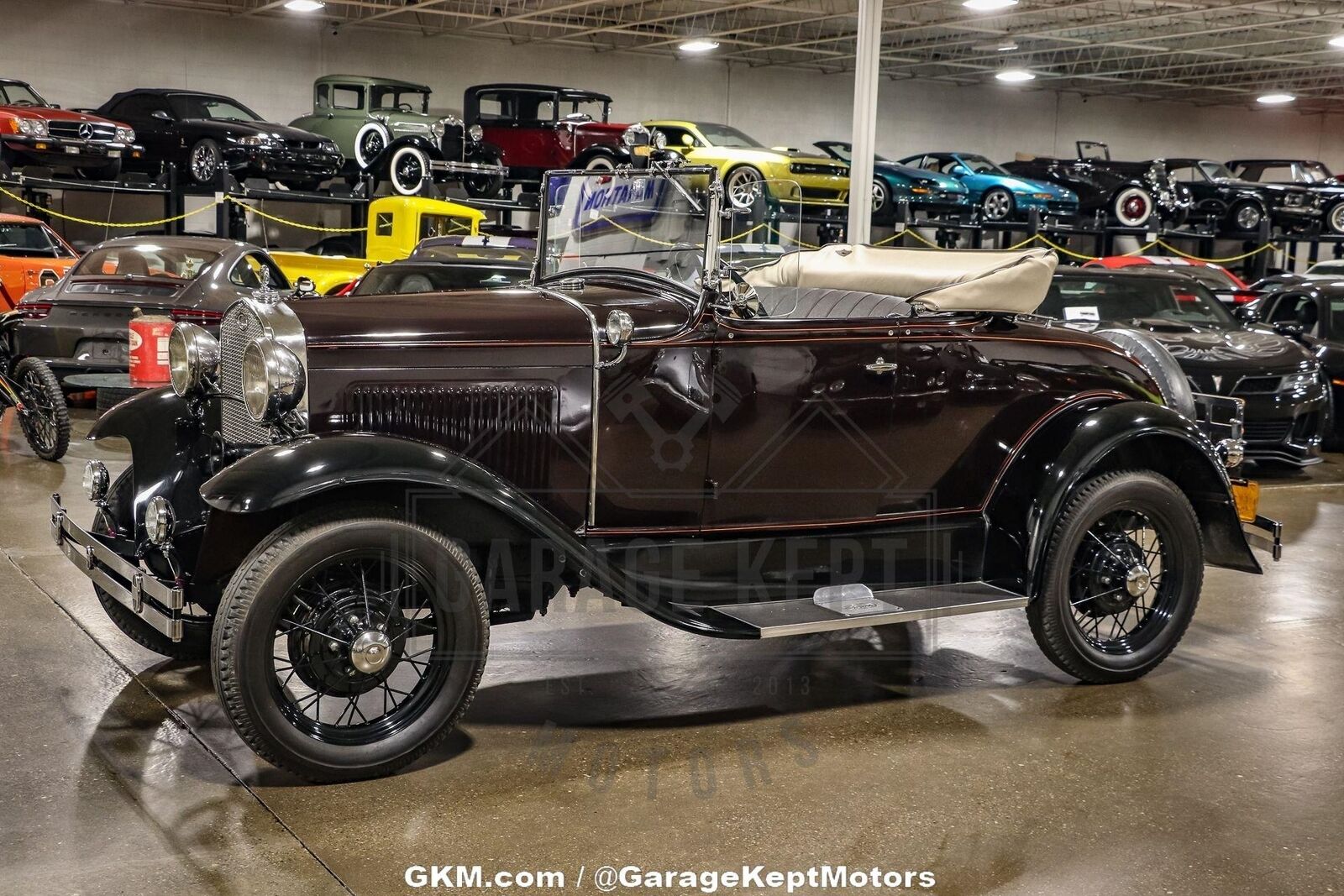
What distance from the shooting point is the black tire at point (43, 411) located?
8.13 metres

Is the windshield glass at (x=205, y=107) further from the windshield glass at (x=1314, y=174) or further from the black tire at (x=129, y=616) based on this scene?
the windshield glass at (x=1314, y=174)

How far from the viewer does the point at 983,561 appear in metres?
4.57

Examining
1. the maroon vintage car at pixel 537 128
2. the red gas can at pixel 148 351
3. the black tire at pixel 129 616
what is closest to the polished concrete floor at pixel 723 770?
the black tire at pixel 129 616

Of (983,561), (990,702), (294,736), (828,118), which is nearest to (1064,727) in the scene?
(990,702)

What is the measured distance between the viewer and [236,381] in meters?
3.98

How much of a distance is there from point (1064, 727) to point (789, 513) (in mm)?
1106

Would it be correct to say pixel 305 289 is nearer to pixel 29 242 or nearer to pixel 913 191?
pixel 29 242

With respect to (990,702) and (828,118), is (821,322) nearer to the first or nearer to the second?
(990,702)

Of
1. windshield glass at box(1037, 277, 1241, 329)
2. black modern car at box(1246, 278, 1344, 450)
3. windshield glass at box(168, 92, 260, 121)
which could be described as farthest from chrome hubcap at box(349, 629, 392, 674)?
windshield glass at box(168, 92, 260, 121)

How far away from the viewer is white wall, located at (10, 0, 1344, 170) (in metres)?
19.9

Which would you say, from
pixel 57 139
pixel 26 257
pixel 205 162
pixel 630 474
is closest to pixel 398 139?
pixel 205 162

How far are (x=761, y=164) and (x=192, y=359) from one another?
14.8m

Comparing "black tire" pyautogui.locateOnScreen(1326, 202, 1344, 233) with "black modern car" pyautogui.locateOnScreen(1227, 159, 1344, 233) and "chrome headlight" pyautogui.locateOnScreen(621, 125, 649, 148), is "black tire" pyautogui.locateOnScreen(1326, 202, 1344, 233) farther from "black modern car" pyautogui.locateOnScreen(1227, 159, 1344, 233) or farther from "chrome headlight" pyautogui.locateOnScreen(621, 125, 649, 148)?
"chrome headlight" pyautogui.locateOnScreen(621, 125, 649, 148)

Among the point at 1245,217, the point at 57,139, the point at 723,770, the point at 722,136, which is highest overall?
the point at 722,136
